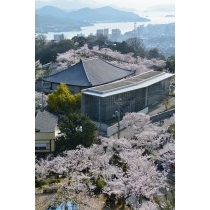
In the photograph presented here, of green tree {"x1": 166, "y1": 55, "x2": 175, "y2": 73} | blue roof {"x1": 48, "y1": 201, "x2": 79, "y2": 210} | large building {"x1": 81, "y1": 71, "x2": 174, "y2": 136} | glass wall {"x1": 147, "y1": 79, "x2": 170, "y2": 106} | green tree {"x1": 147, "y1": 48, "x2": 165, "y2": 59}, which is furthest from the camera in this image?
green tree {"x1": 147, "y1": 48, "x2": 165, "y2": 59}

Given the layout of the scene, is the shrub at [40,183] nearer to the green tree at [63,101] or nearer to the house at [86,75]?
the green tree at [63,101]

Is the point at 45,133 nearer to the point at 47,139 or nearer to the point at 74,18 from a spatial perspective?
the point at 47,139

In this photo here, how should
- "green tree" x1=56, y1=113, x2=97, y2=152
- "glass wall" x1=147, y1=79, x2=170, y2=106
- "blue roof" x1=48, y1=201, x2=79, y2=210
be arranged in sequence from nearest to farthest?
"blue roof" x1=48, y1=201, x2=79, y2=210
"green tree" x1=56, y1=113, x2=97, y2=152
"glass wall" x1=147, y1=79, x2=170, y2=106


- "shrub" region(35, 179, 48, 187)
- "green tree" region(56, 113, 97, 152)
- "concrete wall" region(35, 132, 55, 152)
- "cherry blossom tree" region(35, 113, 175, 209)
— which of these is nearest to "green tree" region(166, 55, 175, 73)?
"cherry blossom tree" region(35, 113, 175, 209)

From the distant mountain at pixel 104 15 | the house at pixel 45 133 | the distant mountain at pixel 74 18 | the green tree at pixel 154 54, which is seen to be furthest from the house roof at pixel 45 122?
the green tree at pixel 154 54

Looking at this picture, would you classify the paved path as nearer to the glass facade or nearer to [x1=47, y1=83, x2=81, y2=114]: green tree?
the glass facade

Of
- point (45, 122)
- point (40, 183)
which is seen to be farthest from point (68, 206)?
point (45, 122)

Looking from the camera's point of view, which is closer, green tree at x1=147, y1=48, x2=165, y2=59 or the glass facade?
the glass facade
